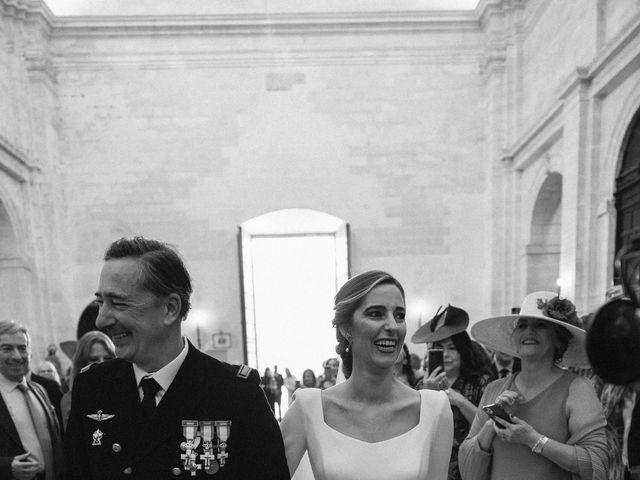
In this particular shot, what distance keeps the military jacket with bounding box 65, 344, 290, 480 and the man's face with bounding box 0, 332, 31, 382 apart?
200 cm

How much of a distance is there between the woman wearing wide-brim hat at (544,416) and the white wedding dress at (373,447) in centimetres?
50

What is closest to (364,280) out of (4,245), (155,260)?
(155,260)

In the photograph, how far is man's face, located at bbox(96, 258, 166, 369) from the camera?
149 centimetres

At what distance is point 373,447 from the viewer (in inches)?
73.2

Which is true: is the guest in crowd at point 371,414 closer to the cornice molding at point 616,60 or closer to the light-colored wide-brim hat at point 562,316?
the light-colored wide-brim hat at point 562,316

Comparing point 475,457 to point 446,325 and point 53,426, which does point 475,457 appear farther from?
point 53,426

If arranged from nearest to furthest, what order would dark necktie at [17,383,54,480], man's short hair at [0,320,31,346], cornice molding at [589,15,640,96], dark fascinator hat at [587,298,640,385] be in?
dark fascinator hat at [587,298,640,385] < dark necktie at [17,383,54,480] < man's short hair at [0,320,31,346] < cornice molding at [589,15,640,96]

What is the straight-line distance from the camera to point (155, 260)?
1.55 metres

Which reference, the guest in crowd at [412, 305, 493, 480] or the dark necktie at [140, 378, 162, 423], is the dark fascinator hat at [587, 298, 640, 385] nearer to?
the dark necktie at [140, 378, 162, 423]

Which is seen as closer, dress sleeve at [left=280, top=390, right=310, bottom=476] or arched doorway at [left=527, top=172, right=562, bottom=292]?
dress sleeve at [left=280, top=390, right=310, bottom=476]

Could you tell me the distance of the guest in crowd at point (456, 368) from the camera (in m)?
3.26

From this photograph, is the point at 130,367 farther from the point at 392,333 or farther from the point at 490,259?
the point at 490,259

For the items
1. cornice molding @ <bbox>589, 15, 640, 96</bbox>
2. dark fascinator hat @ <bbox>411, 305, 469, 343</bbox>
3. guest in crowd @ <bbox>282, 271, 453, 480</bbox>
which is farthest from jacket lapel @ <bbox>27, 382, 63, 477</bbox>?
cornice molding @ <bbox>589, 15, 640, 96</bbox>

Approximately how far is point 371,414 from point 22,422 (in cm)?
255
